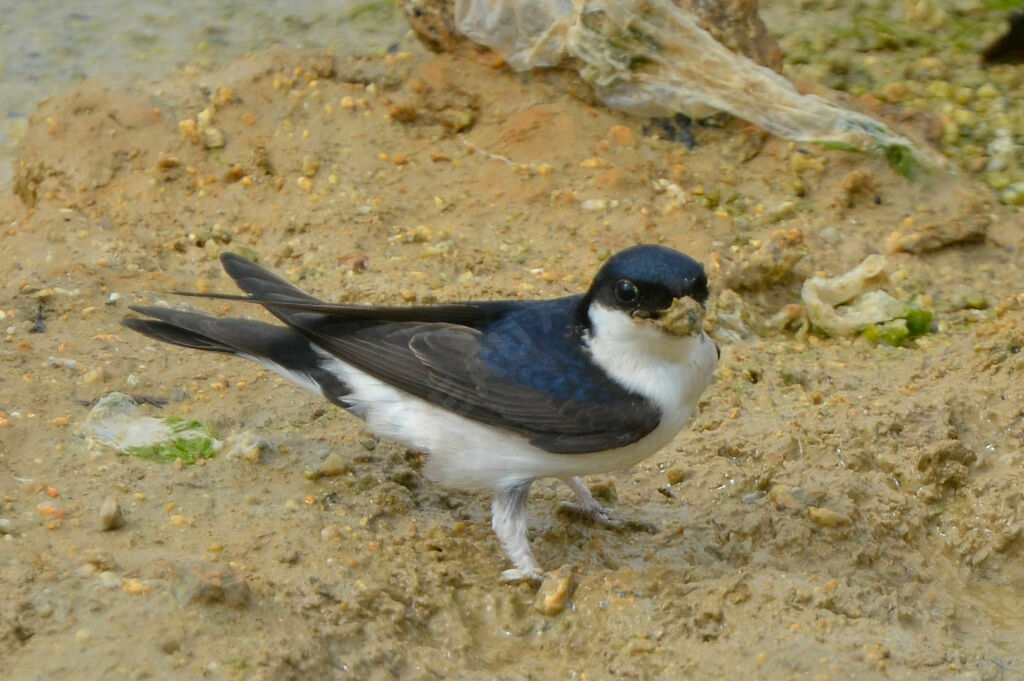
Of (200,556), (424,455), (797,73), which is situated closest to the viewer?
(200,556)

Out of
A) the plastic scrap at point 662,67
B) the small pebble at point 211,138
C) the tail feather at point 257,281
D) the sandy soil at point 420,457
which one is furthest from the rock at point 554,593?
the small pebble at point 211,138

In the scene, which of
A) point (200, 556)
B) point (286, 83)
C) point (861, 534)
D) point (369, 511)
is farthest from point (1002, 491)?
point (286, 83)

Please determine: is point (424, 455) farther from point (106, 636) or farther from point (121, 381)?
point (106, 636)

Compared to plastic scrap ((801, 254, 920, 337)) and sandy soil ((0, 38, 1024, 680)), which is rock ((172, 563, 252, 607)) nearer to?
sandy soil ((0, 38, 1024, 680))

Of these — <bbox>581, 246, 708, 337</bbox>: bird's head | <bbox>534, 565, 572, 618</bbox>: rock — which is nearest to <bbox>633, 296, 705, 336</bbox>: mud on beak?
<bbox>581, 246, 708, 337</bbox>: bird's head

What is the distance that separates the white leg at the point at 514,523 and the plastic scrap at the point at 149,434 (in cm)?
96

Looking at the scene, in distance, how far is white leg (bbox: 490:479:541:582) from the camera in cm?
399

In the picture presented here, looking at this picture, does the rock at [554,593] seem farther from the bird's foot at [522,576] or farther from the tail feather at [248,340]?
the tail feather at [248,340]

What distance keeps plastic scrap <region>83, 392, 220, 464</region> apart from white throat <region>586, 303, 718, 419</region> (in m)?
1.33

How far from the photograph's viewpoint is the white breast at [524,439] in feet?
12.5

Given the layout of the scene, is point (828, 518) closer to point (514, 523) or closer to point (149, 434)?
point (514, 523)

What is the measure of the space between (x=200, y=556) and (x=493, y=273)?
219 cm

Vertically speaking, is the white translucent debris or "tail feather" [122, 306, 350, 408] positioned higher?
"tail feather" [122, 306, 350, 408]

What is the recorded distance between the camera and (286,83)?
6.43 metres
